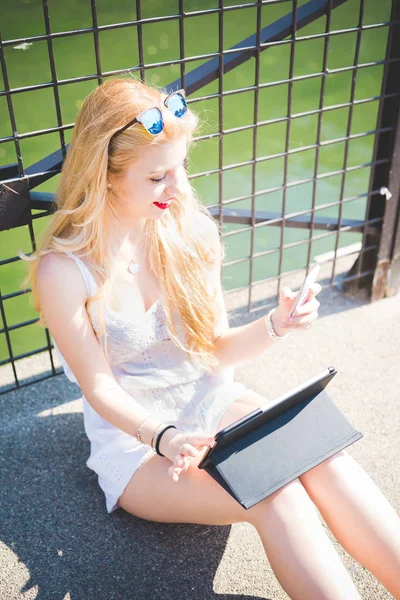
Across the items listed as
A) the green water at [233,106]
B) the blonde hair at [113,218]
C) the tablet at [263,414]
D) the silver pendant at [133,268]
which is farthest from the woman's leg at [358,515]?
the green water at [233,106]

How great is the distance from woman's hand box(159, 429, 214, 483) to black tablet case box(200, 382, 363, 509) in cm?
7

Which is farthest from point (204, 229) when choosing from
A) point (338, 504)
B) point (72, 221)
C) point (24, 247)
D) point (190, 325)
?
point (24, 247)

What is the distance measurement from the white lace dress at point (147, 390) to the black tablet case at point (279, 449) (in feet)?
0.85

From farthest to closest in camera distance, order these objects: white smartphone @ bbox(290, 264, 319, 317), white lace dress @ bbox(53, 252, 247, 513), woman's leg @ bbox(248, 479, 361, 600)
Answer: white lace dress @ bbox(53, 252, 247, 513) < white smartphone @ bbox(290, 264, 319, 317) < woman's leg @ bbox(248, 479, 361, 600)

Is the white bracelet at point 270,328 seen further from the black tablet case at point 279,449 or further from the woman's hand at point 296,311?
the black tablet case at point 279,449

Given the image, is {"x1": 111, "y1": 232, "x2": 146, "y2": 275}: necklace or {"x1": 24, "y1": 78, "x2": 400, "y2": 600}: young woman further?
{"x1": 111, "y1": 232, "x2": 146, "y2": 275}: necklace

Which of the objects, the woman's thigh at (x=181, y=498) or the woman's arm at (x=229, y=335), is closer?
the woman's thigh at (x=181, y=498)

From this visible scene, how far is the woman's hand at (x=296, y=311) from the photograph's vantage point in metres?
1.82

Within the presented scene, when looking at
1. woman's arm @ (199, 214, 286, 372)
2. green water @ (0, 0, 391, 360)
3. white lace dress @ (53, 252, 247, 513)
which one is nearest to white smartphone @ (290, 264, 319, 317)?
woman's arm @ (199, 214, 286, 372)

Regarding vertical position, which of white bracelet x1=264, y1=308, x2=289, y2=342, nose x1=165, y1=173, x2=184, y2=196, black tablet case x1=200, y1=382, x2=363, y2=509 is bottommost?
black tablet case x1=200, y1=382, x2=363, y2=509

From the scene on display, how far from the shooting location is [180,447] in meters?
1.62

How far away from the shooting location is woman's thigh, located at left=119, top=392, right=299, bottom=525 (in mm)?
1712

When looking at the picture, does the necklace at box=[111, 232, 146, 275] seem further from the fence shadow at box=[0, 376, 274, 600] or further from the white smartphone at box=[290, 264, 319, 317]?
the fence shadow at box=[0, 376, 274, 600]

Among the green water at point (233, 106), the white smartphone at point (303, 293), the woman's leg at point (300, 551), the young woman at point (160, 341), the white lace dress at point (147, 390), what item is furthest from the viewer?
the green water at point (233, 106)
